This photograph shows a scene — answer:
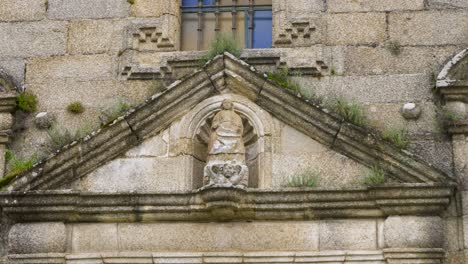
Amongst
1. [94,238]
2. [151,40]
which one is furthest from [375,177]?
[151,40]

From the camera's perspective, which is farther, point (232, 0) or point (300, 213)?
point (232, 0)

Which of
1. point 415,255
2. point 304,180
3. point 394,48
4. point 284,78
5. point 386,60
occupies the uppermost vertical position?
point 394,48

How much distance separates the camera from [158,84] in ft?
32.7

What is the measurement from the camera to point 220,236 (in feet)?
30.1

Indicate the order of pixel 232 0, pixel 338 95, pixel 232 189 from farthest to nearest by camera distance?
pixel 232 0 < pixel 338 95 < pixel 232 189

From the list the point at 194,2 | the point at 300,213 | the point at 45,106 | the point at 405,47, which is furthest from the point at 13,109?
the point at 405,47

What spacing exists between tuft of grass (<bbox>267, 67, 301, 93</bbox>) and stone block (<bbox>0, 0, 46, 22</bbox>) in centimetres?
249

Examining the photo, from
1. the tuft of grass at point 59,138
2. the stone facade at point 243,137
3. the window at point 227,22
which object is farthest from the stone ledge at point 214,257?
the window at point 227,22

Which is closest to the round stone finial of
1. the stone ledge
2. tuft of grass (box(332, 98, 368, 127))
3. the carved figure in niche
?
tuft of grass (box(332, 98, 368, 127))

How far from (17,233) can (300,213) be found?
258 cm

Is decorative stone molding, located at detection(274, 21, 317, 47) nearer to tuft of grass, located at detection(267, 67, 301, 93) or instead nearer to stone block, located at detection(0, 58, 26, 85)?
tuft of grass, located at detection(267, 67, 301, 93)

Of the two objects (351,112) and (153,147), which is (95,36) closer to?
(153,147)

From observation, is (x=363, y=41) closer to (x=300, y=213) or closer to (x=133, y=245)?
(x=300, y=213)

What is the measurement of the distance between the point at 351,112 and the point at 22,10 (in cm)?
355
